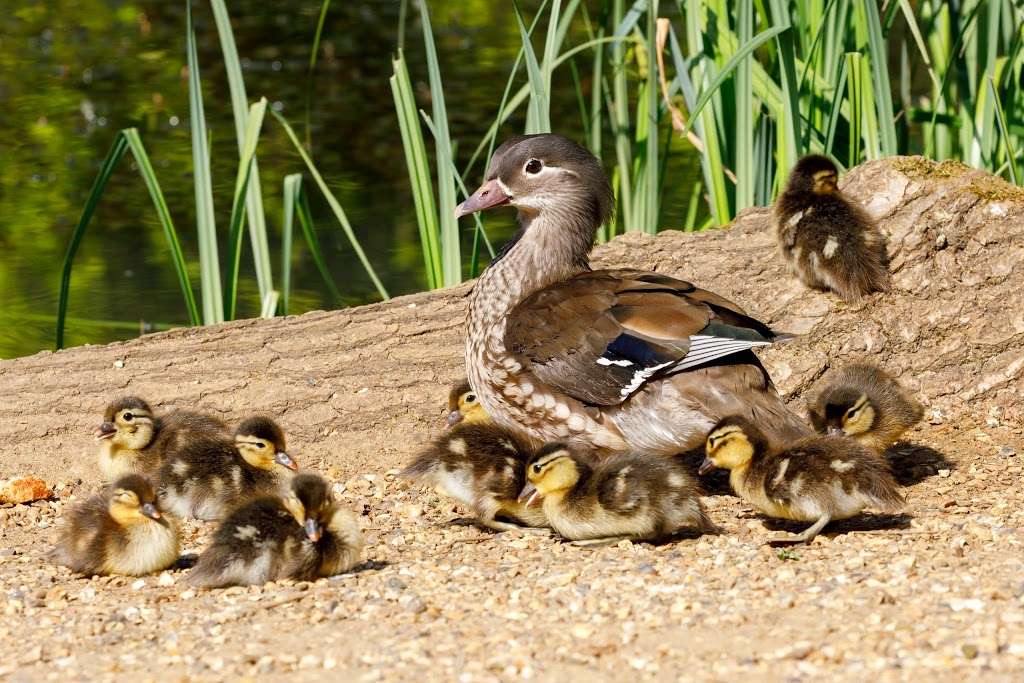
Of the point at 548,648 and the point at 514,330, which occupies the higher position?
the point at 514,330

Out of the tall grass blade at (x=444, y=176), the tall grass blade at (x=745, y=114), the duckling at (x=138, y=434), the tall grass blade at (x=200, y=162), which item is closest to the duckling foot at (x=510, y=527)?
the duckling at (x=138, y=434)

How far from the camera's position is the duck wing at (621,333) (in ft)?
17.5

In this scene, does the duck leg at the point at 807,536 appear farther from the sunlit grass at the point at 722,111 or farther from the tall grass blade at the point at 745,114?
the tall grass blade at the point at 745,114

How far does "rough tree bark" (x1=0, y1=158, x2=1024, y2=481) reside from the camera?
21.4 feet

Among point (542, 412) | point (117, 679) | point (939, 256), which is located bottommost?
point (117, 679)

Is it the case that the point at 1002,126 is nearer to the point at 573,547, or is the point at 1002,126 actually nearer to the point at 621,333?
the point at 621,333

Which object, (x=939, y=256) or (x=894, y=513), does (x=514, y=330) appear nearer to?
(x=894, y=513)

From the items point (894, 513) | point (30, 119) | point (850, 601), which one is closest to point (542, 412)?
point (894, 513)

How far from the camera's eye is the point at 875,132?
7.12 m

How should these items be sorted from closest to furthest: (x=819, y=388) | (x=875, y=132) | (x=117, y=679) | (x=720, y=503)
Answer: (x=117, y=679)
(x=720, y=503)
(x=819, y=388)
(x=875, y=132)

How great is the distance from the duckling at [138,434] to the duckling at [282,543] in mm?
1226

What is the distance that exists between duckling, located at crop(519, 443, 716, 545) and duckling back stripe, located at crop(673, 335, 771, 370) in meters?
0.39

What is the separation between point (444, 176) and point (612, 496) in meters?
2.33

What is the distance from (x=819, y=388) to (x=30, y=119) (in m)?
9.39
